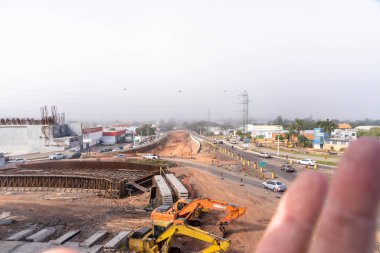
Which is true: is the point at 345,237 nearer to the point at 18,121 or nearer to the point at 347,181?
the point at 347,181

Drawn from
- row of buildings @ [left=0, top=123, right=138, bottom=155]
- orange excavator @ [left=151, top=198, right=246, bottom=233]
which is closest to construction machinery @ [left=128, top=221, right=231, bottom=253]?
orange excavator @ [left=151, top=198, right=246, bottom=233]

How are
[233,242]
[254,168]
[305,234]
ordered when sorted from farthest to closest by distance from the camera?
1. [254,168]
2. [233,242]
3. [305,234]

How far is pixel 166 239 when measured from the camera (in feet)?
47.9

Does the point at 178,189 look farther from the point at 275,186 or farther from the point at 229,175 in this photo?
the point at 229,175

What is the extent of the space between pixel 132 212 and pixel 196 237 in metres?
10.7

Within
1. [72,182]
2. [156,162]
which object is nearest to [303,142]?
[156,162]

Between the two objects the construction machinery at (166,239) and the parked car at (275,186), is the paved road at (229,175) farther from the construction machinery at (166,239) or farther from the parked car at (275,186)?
the construction machinery at (166,239)

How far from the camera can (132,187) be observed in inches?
1255

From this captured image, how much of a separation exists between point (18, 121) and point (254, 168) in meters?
58.3

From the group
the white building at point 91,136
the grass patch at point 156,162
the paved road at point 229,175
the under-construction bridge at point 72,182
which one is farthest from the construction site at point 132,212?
the white building at point 91,136

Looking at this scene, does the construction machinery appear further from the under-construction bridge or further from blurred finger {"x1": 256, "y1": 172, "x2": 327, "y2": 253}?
the under-construction bridge

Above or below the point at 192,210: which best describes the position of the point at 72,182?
below

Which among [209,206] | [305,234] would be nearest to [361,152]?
[305,234]

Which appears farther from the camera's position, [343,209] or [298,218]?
[298,218]
